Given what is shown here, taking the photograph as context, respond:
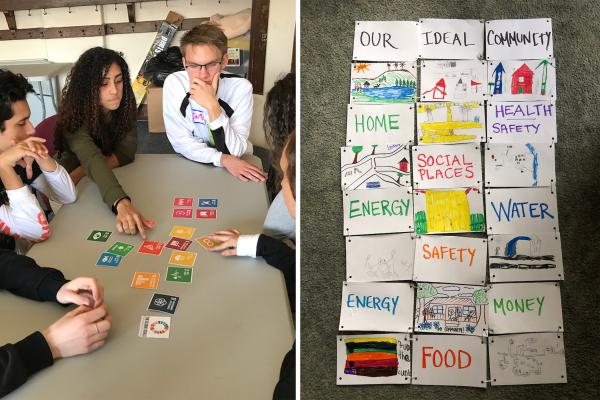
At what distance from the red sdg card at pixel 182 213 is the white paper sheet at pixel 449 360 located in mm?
470

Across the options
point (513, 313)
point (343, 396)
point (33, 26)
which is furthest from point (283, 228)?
point (33, 26)

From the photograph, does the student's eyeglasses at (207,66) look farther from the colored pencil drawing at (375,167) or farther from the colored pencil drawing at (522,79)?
the colored pencil drawing at (522,79)

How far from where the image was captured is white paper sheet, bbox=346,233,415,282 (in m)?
0.67

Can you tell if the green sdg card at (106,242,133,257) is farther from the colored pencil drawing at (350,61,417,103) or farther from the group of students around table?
the colored pencil drawing at (350,61,417,103)

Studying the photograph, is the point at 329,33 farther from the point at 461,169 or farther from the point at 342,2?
the point at 461,169

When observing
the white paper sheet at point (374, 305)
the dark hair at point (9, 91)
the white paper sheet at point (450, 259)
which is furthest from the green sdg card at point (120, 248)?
the white paper sheet at point (450, 259)

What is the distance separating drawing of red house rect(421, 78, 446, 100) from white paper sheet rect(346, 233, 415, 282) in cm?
20

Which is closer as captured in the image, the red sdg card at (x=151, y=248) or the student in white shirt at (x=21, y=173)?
the student in white shirt at (x=21, y=173)

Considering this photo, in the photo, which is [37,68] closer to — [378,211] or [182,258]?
[182,258]

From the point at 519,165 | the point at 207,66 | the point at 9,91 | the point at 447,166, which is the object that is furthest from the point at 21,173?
the point at 519,165

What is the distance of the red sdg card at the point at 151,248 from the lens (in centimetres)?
81

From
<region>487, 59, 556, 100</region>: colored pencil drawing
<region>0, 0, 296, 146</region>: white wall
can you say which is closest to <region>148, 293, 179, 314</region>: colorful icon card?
<region>0, 0, 296, 146</region>: white wall

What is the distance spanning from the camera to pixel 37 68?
70 cm

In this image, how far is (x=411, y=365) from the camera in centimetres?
71
